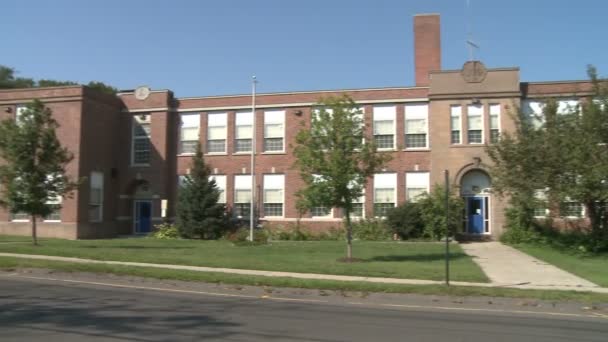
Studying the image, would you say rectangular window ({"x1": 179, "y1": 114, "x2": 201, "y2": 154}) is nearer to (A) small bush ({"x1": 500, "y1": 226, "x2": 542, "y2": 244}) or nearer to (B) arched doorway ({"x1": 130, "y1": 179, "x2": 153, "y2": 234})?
(B) arched doorway ({"x1": 130, "y1": 179, "x2": 153, "y2": 234})

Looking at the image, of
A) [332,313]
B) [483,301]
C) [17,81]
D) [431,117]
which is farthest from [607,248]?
[17,81]

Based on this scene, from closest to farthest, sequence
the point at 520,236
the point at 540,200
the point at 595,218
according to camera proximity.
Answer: the point at 540,200 → the point at 595,218 → the point at 520,236

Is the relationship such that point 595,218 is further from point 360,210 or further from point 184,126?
point 184,126

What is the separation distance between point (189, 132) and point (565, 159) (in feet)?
77.2

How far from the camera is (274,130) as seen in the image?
36.3 metres

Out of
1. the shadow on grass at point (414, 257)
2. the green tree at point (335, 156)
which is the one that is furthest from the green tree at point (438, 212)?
the green tree at point (335, 156)

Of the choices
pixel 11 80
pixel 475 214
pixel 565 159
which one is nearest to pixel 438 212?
pixel 475 214

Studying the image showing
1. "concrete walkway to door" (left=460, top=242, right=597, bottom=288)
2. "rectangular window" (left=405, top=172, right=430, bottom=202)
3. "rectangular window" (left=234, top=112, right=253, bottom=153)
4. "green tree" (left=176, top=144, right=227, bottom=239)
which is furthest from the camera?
"rectangular window" (left=234, top=112, right=253, bottom=153)

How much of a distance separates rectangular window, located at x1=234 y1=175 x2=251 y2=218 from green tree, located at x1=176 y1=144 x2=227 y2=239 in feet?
8.28

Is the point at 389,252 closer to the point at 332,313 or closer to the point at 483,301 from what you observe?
the point at 483,301

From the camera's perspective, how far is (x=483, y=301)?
12.6 m

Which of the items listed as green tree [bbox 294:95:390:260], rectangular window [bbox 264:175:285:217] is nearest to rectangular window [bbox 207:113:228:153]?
rectangular window [bbox 264:175:285:217]

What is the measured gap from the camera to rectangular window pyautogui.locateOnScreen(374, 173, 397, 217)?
33906 millimetres

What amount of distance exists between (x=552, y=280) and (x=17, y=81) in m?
79.3
